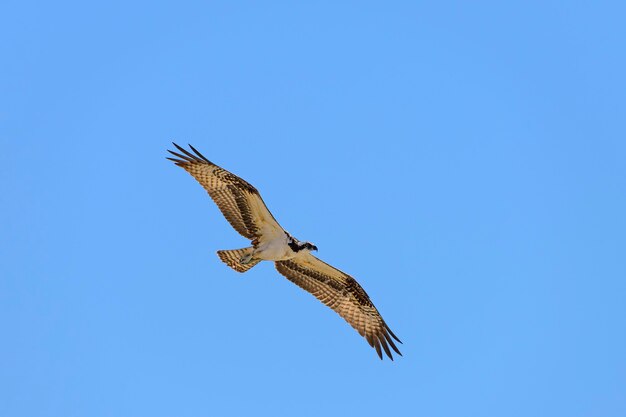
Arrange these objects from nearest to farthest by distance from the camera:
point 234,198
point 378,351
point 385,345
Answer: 1. point 234,198
2. point 378,351
3. point 385,345

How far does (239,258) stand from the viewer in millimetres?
18891

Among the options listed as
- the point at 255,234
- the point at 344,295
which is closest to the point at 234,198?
the point at 255,234

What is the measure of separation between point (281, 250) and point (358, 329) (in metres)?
2.64

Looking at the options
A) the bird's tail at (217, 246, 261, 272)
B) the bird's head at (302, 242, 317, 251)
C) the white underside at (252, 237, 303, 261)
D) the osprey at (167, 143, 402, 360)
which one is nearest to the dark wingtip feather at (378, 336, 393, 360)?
the osprey at (167, 143, 402, 360)

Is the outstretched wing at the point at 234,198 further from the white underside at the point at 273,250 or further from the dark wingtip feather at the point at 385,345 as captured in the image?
the dark wingtip feather at the point at 385,345

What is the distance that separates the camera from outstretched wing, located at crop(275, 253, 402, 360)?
65.2ft

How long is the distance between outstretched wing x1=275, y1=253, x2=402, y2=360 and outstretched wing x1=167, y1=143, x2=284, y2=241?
4.28ft

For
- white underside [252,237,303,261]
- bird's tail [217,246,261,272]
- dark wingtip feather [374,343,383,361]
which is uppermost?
white underside [252,237,303,261]

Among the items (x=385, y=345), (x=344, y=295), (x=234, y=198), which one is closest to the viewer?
(x=234, y=198)

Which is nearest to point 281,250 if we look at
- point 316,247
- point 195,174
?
point 316,247

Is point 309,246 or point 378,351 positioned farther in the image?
point 378,351

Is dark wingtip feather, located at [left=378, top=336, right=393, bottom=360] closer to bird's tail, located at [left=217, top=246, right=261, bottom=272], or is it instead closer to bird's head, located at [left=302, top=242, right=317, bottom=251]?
bird's head, located at [left=302, top=242, right=317, bottom=251]

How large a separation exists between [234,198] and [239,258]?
1.13 meters

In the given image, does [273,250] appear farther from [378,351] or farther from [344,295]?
[378,351]
